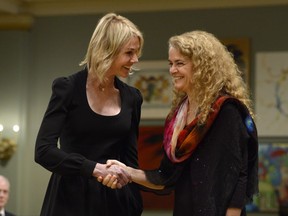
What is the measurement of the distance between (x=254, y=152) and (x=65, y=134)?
2.42 ft

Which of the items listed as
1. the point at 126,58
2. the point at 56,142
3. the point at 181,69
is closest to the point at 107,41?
the point at 126,58

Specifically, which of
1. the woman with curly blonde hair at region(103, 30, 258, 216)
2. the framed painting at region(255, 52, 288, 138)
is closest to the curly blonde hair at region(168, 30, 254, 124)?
the woman with curly blonde hair at region(103, 30, 258, 216)

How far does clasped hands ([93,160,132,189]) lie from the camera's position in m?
2.35

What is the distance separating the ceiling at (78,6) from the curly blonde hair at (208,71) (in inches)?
168

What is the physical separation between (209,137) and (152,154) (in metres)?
4.28

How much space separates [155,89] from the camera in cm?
659

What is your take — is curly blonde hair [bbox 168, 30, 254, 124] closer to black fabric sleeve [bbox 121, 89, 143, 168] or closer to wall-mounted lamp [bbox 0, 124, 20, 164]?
black fabric sleeve [bbox 121, 89, 143, 168]

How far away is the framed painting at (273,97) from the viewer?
20.6ft

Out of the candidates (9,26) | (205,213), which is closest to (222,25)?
(9,26)

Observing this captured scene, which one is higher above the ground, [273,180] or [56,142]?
[56,142]

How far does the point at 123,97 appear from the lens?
2.58m

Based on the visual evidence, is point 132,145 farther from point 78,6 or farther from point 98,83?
point 78,6

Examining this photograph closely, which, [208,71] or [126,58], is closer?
[208,71]

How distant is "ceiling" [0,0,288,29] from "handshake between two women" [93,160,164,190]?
4282 millimetres
